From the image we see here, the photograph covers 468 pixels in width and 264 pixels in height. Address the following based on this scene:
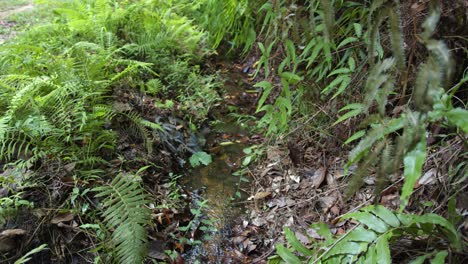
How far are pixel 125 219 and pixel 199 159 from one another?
1148mm

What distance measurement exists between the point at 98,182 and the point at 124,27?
2437mm

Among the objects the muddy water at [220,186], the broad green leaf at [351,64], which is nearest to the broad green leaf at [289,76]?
the broad green leaf at [351,64]

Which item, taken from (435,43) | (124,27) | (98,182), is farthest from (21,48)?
(435,43)

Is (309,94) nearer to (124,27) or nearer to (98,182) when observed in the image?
(98,182)

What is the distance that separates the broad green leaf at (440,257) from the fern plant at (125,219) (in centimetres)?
148

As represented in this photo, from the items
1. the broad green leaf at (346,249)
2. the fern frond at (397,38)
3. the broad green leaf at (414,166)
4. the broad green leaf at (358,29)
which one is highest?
the fern frond at (397,38)

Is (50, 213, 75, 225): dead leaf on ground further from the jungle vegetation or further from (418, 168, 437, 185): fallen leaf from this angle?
(418, 168, 437, 185): fallen leaf

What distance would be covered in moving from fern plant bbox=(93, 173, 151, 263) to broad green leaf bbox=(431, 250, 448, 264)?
1484 mm

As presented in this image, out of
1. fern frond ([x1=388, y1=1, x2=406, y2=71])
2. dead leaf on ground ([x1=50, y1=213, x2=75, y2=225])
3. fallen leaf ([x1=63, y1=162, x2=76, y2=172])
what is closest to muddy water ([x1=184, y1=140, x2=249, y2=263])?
dead leaf on ground ([x1=50, y1=213, x2=75, y2=225])

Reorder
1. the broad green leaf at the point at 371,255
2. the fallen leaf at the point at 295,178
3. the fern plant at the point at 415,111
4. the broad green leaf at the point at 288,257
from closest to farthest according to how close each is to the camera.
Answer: the fern plant at the point at 415,111 < the broad green leaf at the point at 371,255 < the broad green leaf at the point at 288,257 < the fallen leaf at the point at 295,178

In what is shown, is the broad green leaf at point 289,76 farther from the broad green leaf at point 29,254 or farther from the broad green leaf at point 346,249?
the broad green leaf at point 29,254

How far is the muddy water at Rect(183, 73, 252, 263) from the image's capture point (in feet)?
8.19

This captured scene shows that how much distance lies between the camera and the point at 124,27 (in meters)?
4.34

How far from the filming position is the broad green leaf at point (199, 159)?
3256mm
